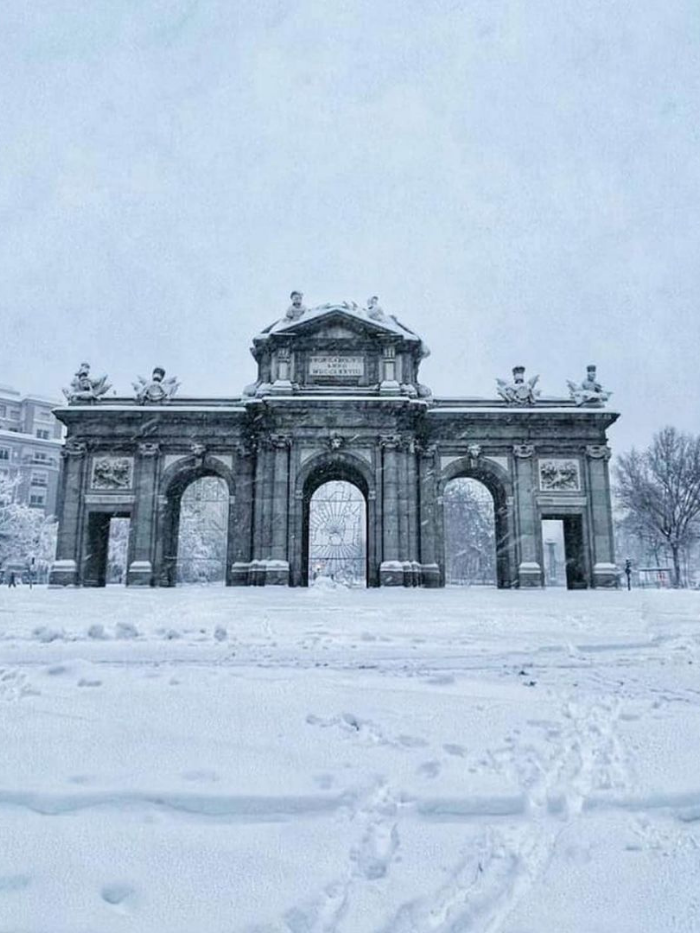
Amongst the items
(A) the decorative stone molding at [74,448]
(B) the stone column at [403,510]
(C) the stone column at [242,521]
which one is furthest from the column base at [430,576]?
(A) the decorative stone molding at [74,448]

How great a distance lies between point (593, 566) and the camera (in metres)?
28.2

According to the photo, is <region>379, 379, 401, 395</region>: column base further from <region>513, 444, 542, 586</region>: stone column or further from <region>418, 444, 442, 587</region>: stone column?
<region>513, 444, 542, 586</region>: stone column

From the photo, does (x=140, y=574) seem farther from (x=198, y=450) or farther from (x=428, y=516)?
(x=428, y=516)

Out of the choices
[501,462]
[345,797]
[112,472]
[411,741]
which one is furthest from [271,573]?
[345,797]

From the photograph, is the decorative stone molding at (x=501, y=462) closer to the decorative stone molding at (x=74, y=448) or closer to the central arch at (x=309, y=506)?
the central arch at (x=309, y=506)

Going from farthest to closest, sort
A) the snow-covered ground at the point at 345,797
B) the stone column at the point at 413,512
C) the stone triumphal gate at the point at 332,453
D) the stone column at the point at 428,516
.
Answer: the stone column at the point at 428,516 < the stone triumphal gate at the point at 332,453 < the stone column at the point at 413,512 < the snow-covered ground at the point at 345,797

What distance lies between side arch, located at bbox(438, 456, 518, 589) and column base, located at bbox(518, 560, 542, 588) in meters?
0.60

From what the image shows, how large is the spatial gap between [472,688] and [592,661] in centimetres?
220

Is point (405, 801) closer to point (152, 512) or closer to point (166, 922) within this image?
point (166, 922)

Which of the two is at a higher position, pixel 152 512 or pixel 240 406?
pixel 240 406

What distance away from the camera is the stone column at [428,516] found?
92.0 ft

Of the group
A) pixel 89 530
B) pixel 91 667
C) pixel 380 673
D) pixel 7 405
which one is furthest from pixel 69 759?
pixel 7 405

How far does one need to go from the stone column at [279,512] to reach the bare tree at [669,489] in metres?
23.5

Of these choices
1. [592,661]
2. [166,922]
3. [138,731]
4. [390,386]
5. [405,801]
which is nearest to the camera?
[166,922]
